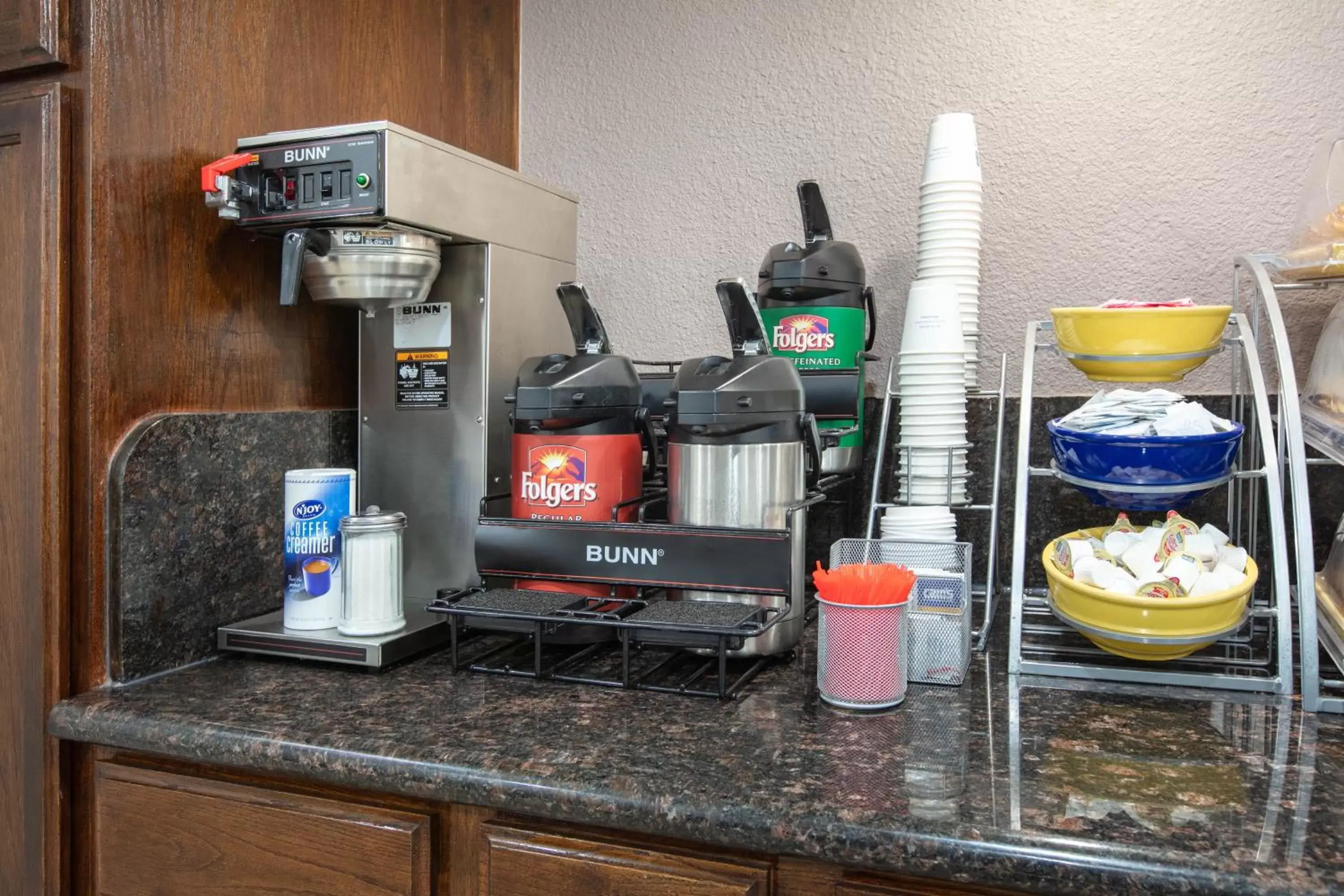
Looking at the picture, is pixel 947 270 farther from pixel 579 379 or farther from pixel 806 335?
pixel 579 379

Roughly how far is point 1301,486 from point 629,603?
78cm

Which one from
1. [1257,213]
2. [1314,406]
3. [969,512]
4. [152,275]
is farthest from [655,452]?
[1257,213]

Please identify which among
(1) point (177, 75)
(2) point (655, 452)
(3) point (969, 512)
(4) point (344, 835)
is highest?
(1) point (177, 75)

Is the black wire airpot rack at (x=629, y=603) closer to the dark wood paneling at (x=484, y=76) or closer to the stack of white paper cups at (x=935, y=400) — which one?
the stack of white paper cups at (x=935, y=400)

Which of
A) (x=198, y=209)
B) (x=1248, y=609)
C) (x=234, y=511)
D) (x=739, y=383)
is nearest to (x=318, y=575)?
(x=234, y=511)

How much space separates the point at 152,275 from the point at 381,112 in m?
0.51

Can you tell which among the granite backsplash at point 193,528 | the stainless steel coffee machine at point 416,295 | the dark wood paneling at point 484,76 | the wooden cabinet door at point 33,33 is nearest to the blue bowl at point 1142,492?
the stainless steel coffee machine at point 416,295

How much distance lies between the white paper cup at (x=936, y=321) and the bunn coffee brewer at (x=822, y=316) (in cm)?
10

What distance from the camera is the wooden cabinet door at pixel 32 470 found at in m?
1.11

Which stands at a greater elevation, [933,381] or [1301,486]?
[933,381]

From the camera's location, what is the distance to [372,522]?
122cm

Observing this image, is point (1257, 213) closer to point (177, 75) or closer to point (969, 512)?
point (969, 512)

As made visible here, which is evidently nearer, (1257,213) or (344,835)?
(344,835)

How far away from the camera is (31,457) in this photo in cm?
113
